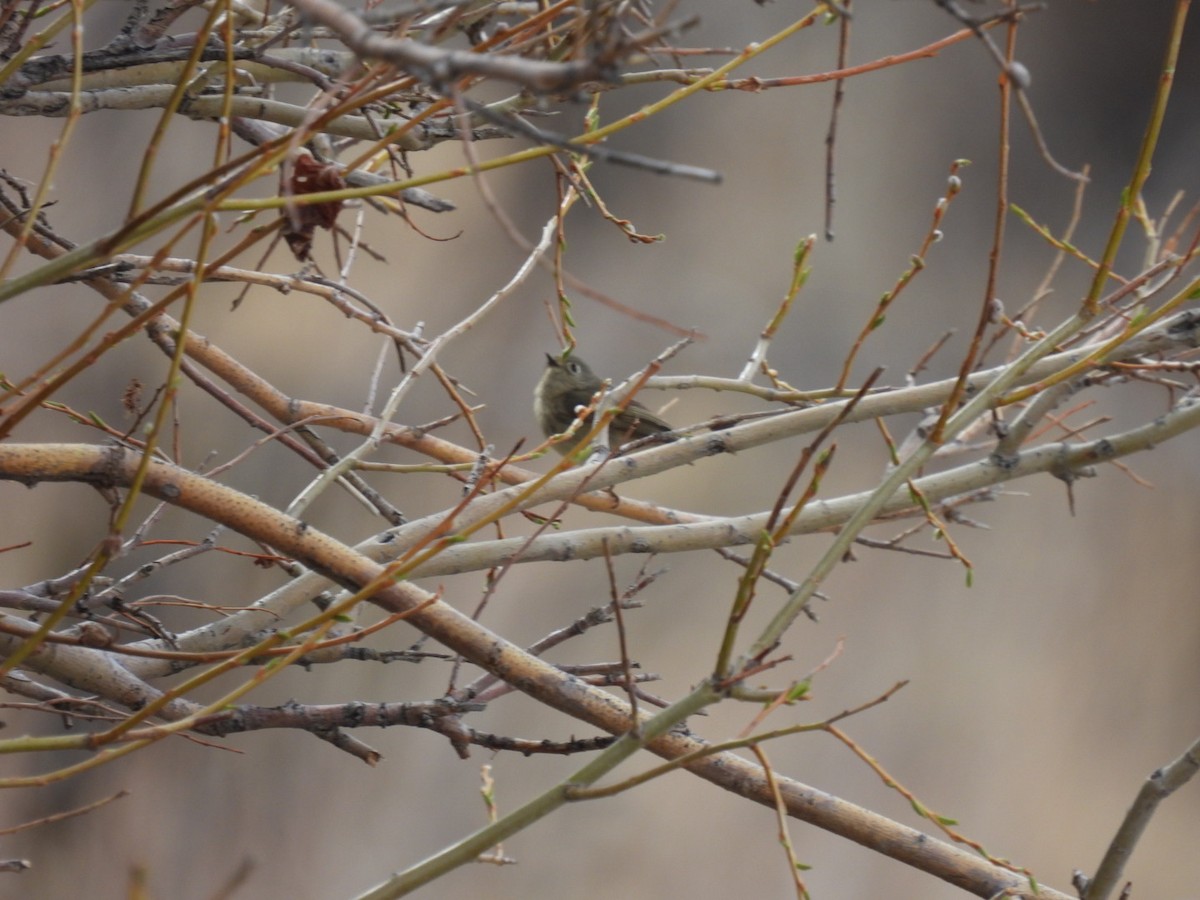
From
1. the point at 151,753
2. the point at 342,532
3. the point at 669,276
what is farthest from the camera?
the point at 669,276

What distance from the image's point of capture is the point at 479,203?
3746mm

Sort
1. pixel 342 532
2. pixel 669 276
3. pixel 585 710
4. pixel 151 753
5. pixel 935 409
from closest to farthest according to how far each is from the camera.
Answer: pixel 585 710, pixel 935 409, pixel 151 753, pixel 342 532, pixel 669 276

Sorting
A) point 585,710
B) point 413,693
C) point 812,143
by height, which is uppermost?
point 812,143

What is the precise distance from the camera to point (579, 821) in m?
3.48

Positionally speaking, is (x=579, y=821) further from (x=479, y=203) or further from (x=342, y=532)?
(x=479, y=203)

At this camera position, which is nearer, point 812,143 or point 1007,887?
point 1007,887

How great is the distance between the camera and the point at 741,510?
373 centimetres

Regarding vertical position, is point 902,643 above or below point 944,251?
below

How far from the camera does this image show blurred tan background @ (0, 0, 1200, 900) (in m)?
3.43

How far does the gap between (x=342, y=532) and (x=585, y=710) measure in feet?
9.20

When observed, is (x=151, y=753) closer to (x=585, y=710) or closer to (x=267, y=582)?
(x=267, y=582)

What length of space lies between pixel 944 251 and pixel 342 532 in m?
2.28

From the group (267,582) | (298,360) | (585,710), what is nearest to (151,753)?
(267,582)

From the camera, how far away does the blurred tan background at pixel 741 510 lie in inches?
135
